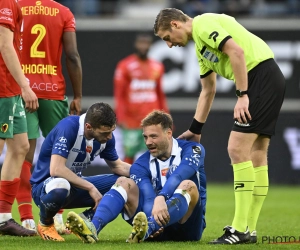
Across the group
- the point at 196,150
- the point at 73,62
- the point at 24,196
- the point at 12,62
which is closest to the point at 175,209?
the point at 196,150

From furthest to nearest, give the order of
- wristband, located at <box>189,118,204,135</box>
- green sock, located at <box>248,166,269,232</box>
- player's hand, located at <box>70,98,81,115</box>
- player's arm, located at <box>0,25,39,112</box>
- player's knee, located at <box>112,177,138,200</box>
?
1. player's hand, located at <box>70,98,81,115</box>
2. wristband, located at <box>189,118,204,135</box>
3. green sock, located at <box>248,166,269,232</box>
4. player's arm, located at <box>0,25,39,112</box>
5. player's knee, located at <box>112,177,138,200</box>

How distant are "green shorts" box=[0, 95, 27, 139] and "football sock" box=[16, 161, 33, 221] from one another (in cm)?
70

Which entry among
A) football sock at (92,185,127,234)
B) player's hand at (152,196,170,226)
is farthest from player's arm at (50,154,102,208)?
player's hand at (152,196,170,226)

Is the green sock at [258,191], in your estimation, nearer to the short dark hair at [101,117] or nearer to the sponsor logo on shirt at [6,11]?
the short dark hair at [101,117]

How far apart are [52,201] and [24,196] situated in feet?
3.84

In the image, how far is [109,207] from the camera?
19.6 ft

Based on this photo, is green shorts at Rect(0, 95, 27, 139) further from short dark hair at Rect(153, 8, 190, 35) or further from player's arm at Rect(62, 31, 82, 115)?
short dark hair at Rect(153, 8, 190, 35)

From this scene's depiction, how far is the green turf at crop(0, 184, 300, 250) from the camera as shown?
5984mm

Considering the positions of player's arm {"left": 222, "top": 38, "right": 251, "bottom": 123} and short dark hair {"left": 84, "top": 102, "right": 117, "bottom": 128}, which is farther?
short dark hair {"left": 84, "top": 102, "right": 117, "bottom": 128}

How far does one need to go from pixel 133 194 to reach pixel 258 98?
1277 millimetres

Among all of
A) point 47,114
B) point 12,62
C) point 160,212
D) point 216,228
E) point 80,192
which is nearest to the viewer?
point 160,212

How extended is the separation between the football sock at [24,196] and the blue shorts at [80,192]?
0.66 meters

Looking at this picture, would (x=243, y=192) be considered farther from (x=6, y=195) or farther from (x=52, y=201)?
(x=6, y=195)

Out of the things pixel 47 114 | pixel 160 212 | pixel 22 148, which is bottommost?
pixel 160 212
